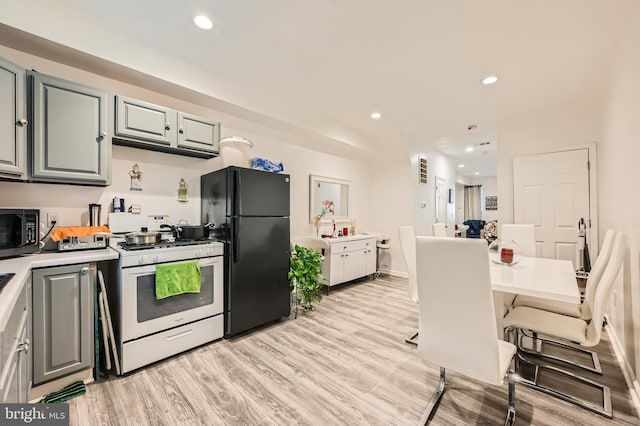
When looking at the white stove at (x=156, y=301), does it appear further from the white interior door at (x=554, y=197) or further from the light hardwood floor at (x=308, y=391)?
the white interior door at (x=554, y=197)

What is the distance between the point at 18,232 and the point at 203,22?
2016mm

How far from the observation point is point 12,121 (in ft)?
5.61

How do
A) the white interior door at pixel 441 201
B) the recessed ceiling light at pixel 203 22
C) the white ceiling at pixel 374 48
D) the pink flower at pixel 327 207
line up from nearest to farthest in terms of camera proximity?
1. the white ceiling at pixel 374 48
2. the recessed ceiling light at pixel 203 22
3. the pink flower at pixel 327 207
4. the white interior door at pixel 441 201

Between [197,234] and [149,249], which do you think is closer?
[149,249]

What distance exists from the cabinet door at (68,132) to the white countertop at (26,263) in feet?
1.91

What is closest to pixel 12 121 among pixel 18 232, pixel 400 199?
pixel 18 232

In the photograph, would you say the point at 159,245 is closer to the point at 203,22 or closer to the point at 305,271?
the point at 305,271

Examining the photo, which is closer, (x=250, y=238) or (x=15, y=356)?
(x=15, y=356)

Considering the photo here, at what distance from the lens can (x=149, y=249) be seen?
6.81 feet

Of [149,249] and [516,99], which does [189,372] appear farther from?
[516,99]

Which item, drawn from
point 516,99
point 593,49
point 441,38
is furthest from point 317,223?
point 593,49

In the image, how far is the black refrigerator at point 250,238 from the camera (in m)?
2.52

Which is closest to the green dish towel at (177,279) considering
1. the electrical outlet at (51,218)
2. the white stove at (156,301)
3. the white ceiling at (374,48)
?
the white stove at (156,301)

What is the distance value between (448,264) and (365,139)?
4.12m
